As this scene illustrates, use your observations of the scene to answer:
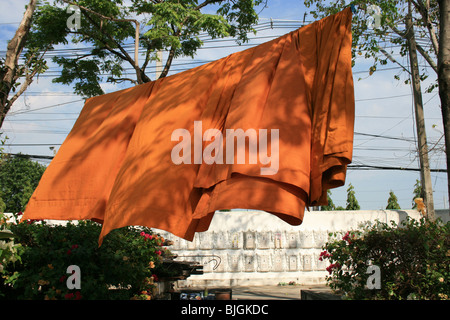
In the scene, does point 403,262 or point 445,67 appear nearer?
point 445,67

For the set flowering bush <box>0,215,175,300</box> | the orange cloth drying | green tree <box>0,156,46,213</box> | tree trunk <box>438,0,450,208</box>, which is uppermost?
green tree <box>0,156,46,213</box>

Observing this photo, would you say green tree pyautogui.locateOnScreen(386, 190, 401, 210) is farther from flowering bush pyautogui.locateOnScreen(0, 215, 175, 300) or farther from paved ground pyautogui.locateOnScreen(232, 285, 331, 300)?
flowering bush pyautogui.locateOnScreen(0, 215, 175, 300)

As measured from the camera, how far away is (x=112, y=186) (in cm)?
246

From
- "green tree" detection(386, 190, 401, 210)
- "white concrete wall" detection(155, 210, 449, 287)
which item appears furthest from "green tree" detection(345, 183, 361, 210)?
"white concrete wall" detection(155, 210, 449, 287)

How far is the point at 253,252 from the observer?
13.0 metres

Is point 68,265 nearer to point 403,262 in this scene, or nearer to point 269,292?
point 403,262

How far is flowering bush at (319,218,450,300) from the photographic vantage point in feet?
15.7

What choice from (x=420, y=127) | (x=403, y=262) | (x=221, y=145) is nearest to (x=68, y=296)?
(x=221, y=145)

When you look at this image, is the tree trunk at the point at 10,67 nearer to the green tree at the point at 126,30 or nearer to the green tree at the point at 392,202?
the green tree at the point at 126,30

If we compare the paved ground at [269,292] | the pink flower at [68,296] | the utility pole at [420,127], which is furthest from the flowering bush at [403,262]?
the utility pole at [420,127]

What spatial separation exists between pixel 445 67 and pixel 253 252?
9.95m

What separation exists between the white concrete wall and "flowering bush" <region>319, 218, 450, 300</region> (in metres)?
7.53

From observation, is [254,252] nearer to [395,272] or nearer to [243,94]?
[395,272]

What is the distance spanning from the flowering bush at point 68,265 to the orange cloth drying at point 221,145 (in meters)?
1.45
